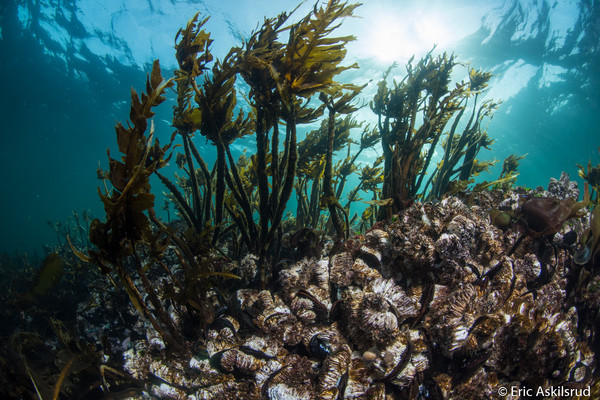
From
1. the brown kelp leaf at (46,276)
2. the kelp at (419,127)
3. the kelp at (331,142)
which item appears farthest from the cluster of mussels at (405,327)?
the brown kelp leaf at (46,276)

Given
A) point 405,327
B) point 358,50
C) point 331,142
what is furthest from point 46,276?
point 358,50

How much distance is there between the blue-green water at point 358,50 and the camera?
1308 cm

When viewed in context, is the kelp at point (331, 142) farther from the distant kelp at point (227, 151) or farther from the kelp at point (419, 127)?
the kelp at point (419, 127)

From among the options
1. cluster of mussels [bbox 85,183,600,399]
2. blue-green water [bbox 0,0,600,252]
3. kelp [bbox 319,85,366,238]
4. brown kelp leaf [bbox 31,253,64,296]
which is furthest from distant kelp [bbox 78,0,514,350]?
blue-green water [bbox 0,0,600,252]

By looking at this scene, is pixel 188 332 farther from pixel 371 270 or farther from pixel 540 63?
pixel 540 63

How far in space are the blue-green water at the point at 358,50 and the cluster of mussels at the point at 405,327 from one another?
28.8 feet

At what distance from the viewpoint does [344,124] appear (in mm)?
4684

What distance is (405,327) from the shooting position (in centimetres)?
153

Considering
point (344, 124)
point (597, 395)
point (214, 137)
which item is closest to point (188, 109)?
point (214, 137)

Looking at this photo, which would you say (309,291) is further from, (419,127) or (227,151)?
(419,127)

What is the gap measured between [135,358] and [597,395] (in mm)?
3047

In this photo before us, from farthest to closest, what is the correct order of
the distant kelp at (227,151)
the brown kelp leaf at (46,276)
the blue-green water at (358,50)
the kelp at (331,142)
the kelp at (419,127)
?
the blue-green water at (358,50) < the brown kelp leaf at (46,276) < the kelp at (419,127) < the kelp at (331,142) < the distant kelp at (227,151)

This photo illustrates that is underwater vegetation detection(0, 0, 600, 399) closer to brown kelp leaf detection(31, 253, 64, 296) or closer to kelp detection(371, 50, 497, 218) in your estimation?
kelp detection(371, 50, 497, 218)

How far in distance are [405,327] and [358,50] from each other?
1703 cm
